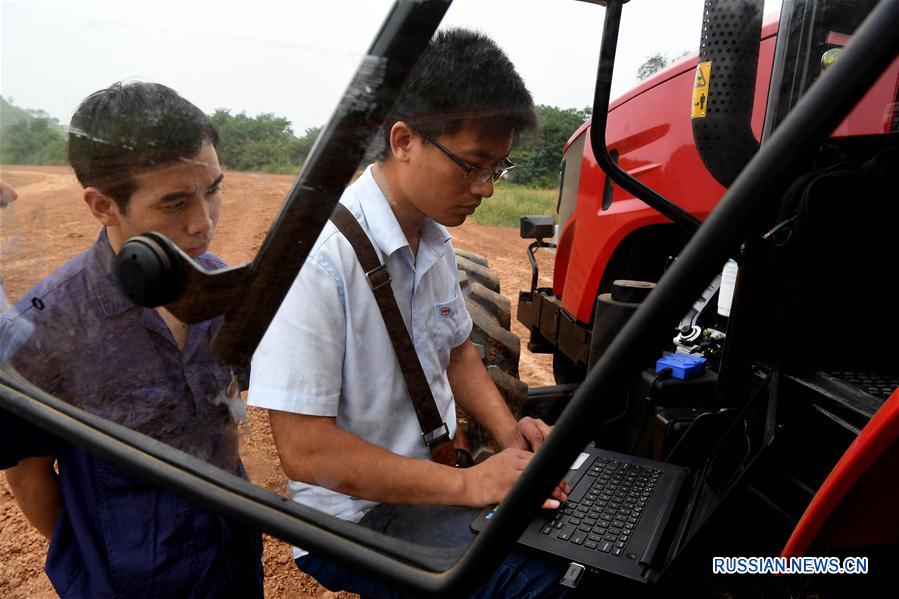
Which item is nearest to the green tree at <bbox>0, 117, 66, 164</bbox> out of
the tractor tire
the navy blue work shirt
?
the navy blue work shirt

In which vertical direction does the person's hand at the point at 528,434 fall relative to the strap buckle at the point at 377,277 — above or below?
below

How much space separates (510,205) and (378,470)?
570 mm

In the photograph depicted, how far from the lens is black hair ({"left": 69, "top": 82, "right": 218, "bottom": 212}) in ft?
2.11

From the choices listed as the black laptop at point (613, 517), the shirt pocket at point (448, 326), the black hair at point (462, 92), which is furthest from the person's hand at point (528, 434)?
the black hair at point (462, 92)

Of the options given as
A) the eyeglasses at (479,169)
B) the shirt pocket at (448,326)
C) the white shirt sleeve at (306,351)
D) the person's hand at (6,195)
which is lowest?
the shirt pocket at (448,326)

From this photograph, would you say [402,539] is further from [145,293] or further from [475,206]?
[475,206]

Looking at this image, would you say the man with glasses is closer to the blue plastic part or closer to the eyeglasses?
the eyeglasses

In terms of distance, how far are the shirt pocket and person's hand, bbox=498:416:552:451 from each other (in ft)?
0.75

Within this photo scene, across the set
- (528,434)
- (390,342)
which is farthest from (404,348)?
(528,434)

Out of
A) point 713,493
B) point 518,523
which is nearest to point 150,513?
point 518,523

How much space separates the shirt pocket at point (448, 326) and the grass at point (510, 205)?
203 mm

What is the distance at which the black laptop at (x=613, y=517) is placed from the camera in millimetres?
1072

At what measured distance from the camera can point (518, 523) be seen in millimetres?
577

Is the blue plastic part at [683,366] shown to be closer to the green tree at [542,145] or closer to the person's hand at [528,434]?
the person's hand at [528,434]
